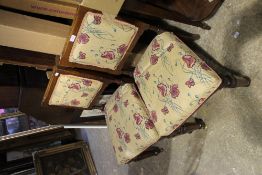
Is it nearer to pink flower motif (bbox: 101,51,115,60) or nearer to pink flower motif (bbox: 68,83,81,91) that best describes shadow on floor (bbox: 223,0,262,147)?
pink flower motif (bbox: 101,51,115,60)

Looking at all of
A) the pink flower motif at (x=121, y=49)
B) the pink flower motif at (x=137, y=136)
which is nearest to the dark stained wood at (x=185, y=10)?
the pink flower motif at (x=121, y=49)

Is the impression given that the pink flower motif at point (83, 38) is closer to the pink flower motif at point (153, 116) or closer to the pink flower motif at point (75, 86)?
the pink flower motif at point (75, 86)

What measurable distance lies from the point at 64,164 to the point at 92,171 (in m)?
0.30

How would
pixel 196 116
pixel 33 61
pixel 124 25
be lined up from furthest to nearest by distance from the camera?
pixel 196 116 → pixel 33 61 → pixel 124 25

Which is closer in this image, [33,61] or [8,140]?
[33,61]

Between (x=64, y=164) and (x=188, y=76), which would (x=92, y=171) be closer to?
(x=64, y=164)

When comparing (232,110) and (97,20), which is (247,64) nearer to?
(232,110)

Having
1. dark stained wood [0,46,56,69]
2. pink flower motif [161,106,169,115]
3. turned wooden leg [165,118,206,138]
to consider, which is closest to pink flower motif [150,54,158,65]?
pink flower motif [161,106,169,115]

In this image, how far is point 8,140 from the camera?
323 centimetres

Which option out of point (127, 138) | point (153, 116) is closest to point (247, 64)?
point (153, 116)

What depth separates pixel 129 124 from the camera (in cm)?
177

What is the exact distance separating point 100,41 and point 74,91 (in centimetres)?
45

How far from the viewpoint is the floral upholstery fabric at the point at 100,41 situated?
1458mm

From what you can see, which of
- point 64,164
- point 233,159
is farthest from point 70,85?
point 64,164
